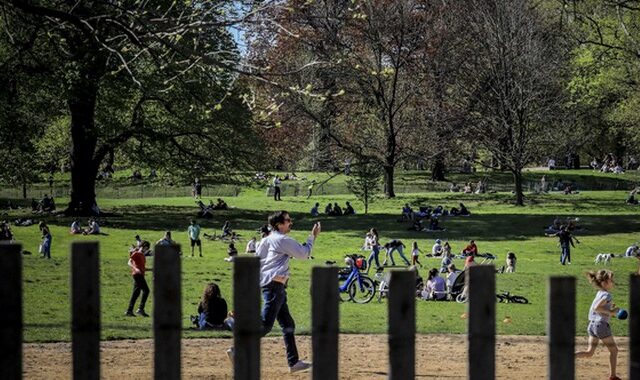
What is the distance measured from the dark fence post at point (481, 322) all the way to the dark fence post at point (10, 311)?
1471 mm

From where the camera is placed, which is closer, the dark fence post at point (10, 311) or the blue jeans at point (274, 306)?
the dark fence post at point (10, 311)

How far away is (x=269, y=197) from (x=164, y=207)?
32.1 ft

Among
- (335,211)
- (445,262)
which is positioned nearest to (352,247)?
(445,262)

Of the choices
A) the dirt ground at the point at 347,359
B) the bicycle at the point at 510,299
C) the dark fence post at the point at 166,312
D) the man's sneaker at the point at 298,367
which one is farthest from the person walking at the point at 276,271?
the bicycle at the point at 510,299

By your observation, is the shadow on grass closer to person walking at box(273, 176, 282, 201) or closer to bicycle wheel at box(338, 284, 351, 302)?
person walking at box(273, 176, 282, 201)

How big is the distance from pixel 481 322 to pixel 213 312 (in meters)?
12.8

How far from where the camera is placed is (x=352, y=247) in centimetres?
3581

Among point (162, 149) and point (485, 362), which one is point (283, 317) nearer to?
point (485, 362)

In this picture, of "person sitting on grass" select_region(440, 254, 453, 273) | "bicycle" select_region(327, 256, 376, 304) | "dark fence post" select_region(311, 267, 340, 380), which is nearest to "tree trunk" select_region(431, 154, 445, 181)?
"person sitting on grass" select_region(440, 254, 453, 273)

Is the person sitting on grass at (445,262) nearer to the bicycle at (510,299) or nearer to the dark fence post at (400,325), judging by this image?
the bicycle at (510,299)

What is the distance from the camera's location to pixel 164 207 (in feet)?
167

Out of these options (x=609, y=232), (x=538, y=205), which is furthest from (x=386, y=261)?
(x=538, y=205)

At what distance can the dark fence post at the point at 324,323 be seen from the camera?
3.15 metres

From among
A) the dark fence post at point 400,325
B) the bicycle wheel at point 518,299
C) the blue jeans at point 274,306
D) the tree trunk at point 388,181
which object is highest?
the tree trunk at point 388,181
